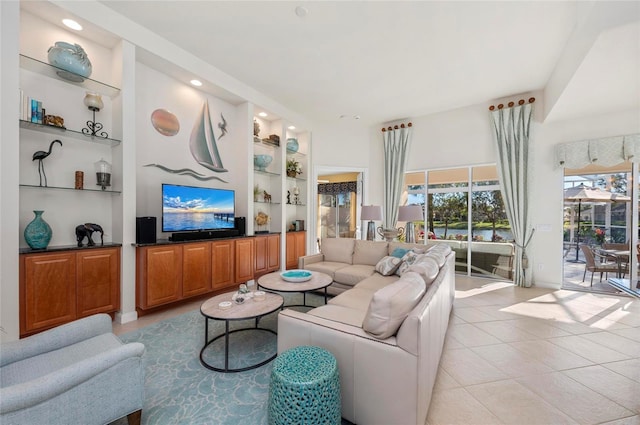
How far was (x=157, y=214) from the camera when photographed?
144 inches

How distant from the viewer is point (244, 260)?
4277 millimetres

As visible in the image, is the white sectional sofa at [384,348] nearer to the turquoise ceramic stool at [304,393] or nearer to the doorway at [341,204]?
the turquoise ceramic stool at [304,393]

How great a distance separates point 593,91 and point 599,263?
2795 millimetres

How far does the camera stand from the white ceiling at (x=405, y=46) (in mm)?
2699

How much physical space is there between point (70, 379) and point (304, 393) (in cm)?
107

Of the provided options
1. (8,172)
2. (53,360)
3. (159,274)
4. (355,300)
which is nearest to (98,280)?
(159,274)

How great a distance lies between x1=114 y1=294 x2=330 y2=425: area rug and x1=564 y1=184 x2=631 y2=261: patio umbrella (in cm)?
537

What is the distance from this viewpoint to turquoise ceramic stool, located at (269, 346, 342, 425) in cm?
128

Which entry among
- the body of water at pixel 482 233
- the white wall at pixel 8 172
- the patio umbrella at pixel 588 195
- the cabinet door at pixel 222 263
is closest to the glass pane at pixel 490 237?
the body of water at pixel 482 233

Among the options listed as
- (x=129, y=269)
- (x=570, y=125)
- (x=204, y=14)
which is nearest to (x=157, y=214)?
(x=129, y=269)

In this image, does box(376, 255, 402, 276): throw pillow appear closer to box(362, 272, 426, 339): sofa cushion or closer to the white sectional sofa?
the white sectional sofa

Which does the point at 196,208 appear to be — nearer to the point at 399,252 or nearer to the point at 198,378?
the point at 198,378

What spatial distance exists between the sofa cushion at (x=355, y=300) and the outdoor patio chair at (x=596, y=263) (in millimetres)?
4199

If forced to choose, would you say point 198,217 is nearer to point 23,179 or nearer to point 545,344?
point 23,179
